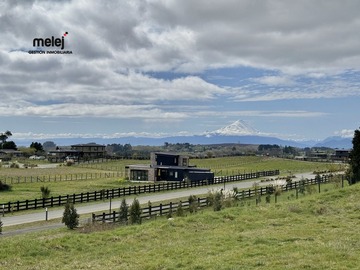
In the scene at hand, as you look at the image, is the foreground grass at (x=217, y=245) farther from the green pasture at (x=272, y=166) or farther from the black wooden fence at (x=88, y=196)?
the green pasture at (x=272, y=166)

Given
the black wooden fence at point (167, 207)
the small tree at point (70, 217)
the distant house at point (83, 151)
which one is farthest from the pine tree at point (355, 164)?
the distant house at point (83, 151)

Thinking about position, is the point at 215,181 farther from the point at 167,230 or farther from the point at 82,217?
the point at 167,230

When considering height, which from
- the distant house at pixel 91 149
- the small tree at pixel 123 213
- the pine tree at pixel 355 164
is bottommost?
the small tree at pixel 123 213

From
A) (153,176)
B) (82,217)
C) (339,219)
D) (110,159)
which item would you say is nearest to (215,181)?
(153,176)

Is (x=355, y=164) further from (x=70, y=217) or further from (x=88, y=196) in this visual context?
(x=70, y=217)

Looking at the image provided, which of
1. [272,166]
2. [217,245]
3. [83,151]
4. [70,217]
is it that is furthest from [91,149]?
[217,245]

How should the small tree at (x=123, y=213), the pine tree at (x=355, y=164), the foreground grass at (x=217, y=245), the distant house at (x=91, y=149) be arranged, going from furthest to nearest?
1. the distant house at (x=91, y=149)
2. the pine tree at (x=355, y=164)
3. the small tree at (x=123, y=213)
4. the foreground grass at (x=217, y=245)

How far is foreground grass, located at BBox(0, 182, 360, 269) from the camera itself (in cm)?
1380

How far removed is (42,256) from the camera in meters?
17.1

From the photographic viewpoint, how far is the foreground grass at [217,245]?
45.3 feet

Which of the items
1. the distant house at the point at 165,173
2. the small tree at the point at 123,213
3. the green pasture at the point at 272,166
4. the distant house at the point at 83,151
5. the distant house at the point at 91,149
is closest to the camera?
the small tree at the point at 123,213

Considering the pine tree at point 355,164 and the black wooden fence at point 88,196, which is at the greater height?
the pine tree at point 355,164

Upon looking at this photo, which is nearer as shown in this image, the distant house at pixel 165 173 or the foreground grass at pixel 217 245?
the foreground grass at pixel 217 245

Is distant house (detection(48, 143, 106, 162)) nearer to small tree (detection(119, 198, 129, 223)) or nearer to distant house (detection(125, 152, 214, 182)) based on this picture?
distant house (detection(125, 152, 214, 182))
